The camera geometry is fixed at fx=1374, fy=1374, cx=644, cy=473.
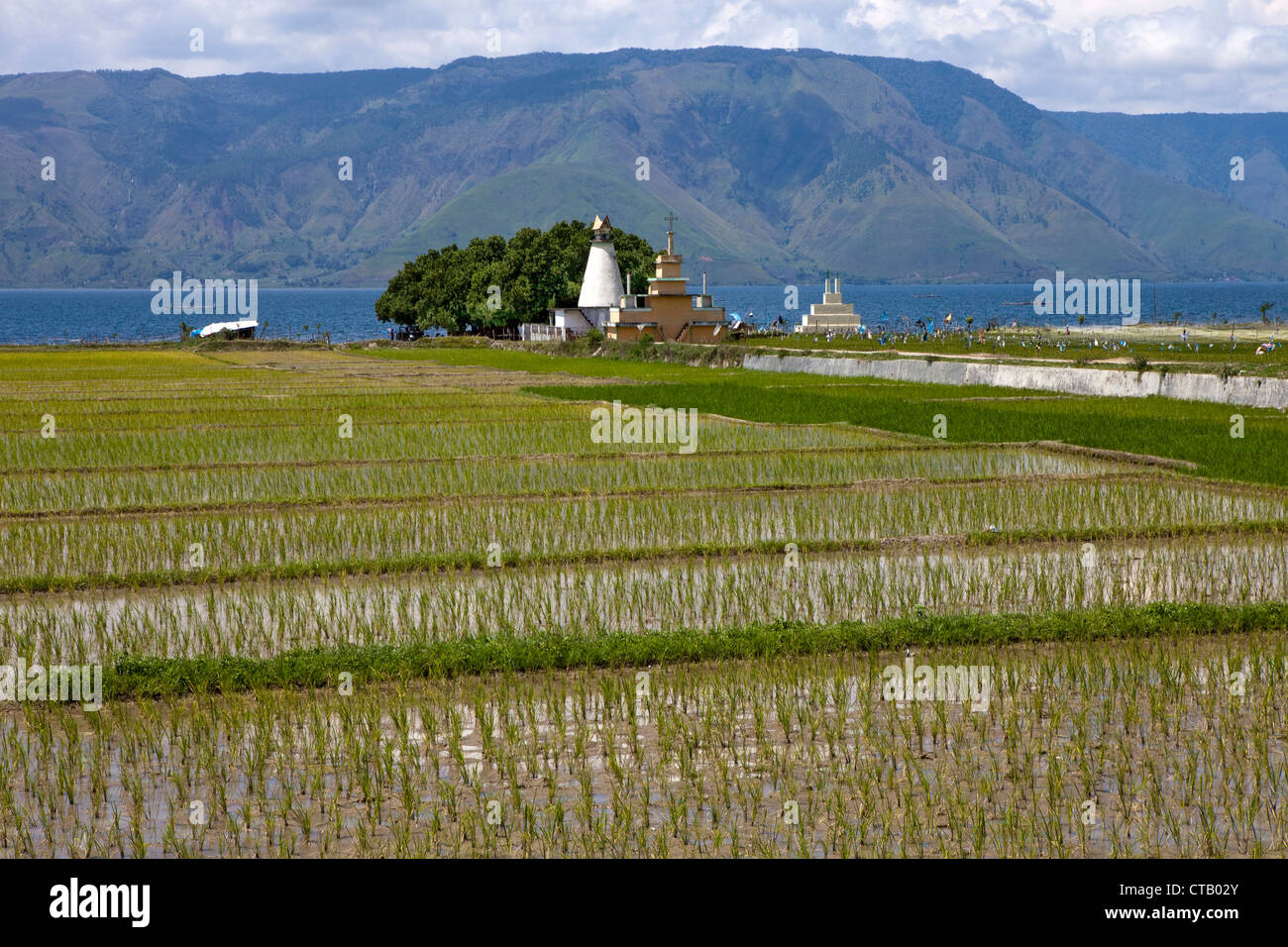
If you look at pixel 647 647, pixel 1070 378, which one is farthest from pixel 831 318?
pixel 647 647

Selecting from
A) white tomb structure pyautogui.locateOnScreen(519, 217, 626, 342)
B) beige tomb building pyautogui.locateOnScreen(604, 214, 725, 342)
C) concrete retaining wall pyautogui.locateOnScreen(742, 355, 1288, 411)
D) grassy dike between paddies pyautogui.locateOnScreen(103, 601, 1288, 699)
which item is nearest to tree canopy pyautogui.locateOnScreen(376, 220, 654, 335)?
white tomb structure pyautogui.locateOnScreen(519, 217, 626, 342)

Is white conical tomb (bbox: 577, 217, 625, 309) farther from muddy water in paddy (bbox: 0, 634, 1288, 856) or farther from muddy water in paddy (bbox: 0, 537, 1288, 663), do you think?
muddy water in paddy (bbox: 0, 634, 1288, 856)

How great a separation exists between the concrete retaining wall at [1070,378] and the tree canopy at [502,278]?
34.4 metres

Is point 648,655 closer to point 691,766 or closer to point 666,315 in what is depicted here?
point 691,766

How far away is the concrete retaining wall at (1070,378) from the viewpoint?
26.8m

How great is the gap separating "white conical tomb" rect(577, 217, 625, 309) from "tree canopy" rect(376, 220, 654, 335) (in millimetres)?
1709

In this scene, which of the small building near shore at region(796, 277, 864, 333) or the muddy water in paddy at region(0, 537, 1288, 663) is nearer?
the muddy water in paddy at region(0, 537, 1288, 663)

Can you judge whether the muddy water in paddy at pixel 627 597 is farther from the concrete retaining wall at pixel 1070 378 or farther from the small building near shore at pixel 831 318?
the small building near shore at pixel 831 318

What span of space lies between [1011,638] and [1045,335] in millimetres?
55709

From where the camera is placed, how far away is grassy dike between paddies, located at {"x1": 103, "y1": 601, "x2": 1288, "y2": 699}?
8859 millimetres

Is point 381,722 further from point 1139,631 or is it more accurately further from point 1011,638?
point 1139,631

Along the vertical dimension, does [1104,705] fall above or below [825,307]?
below
